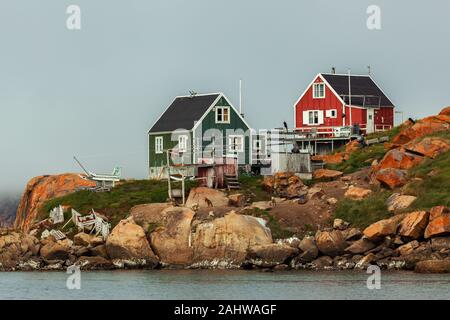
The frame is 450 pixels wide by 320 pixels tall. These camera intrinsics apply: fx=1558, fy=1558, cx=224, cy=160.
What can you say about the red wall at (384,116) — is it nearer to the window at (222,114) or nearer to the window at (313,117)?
the window at (313,117)

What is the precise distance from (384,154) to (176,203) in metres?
15.1

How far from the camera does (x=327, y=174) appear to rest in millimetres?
100188

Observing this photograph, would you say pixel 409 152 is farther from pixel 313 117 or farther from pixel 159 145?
pixel 313 117

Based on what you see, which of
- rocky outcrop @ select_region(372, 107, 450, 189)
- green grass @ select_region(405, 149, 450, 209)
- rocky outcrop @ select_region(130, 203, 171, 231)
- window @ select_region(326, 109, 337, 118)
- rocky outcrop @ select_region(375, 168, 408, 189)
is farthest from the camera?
window @ select_region(326, 109, 337, 118)

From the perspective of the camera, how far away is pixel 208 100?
115 meters

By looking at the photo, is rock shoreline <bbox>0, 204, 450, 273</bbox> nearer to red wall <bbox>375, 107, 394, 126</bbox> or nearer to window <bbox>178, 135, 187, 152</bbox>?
window <bbox>178, 135, 187, 152</bbox>

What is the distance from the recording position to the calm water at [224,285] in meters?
73.7

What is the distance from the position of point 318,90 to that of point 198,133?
1404 cm

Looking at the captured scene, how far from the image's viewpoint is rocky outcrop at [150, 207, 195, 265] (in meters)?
89.1

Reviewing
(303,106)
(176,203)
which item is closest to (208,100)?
(303,106)

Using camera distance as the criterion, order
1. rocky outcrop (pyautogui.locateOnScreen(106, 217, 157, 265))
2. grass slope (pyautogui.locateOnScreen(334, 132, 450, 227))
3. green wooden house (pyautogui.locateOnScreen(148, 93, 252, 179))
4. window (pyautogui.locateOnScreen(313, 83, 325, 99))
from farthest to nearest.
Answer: window (pyautogui.locateOnScreen(313, 83, 325, 99))
green wooden house (pyautogui.locateOnScreen(148, 93, 252, 179))
rocky outcrop (pyautogui.locateOnScreen(106, 217, 157, 265))
grass slope (pyautogui.locateOnScreen(334, 132, 450, 227))

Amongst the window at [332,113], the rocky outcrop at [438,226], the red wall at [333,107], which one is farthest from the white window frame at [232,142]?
the rocky outcrop at [438,226]

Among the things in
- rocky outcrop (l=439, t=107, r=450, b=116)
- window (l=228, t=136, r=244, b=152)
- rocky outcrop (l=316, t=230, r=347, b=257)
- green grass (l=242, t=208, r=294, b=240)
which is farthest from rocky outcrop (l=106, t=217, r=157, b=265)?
rocky outcrop (l=439, t=107, r=450, b=116)

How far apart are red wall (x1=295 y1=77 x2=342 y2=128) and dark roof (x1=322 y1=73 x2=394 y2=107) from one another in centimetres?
64
